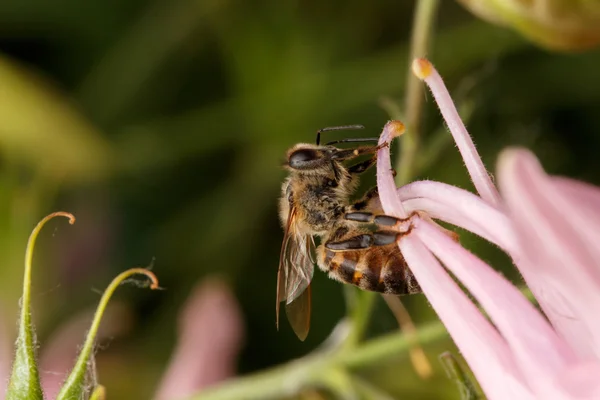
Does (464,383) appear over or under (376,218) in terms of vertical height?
under

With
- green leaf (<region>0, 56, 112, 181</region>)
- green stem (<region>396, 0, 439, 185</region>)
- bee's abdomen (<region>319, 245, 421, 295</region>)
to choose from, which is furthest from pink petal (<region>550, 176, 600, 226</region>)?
green leaf (<region>0, 56, 112, 181</region>)

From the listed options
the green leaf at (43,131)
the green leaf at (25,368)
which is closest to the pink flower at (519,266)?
the green leaf at (25,368)

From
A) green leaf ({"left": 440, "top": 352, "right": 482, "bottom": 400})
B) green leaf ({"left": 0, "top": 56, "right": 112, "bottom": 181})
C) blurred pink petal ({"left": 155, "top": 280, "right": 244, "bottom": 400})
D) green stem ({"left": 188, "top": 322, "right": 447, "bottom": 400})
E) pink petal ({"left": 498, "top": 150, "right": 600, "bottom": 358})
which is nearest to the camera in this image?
pink petal ({"left": 498, "top": 150, "right": 600, "bottom": 358})

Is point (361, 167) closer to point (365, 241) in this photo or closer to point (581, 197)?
point (365, 241)

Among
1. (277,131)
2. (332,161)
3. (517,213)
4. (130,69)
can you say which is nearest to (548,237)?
(517,213)

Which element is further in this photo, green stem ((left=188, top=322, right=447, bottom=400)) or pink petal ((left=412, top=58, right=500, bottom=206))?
green stem ((left=188, top=322, right=447, bottom=400))

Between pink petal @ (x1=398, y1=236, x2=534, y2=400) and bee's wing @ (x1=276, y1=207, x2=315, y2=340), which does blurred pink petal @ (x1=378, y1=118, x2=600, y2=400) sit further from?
bee's wing @ (x1=276, y1=207, x2=315, y2=340)

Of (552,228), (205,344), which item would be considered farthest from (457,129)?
(205,344)
